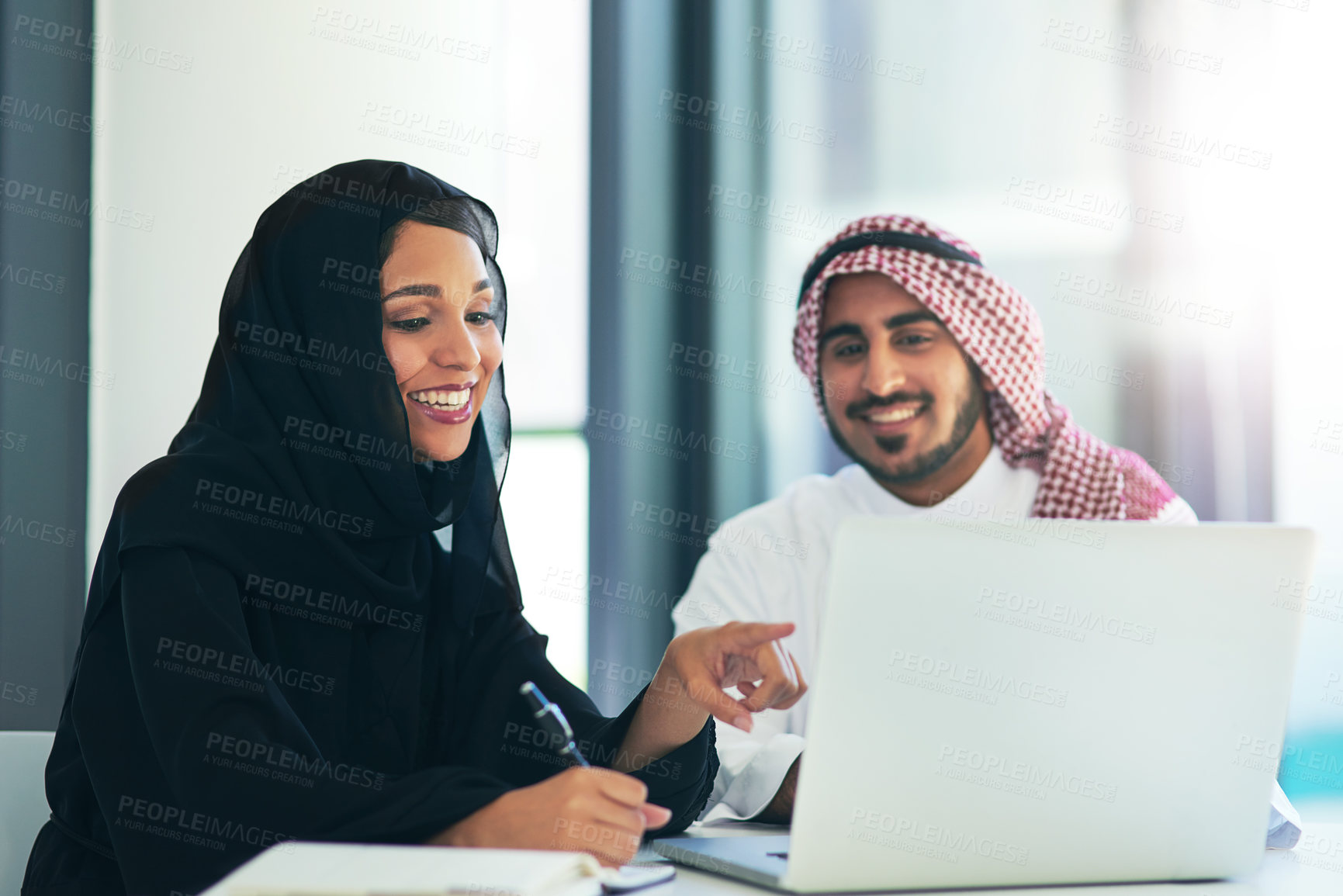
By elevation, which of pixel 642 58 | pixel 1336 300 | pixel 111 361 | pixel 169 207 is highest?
pixel 642 58

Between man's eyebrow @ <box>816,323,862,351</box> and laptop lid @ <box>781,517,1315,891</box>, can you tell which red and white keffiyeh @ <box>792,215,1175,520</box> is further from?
laptop lid @ <box>781,517,1315,891</box>

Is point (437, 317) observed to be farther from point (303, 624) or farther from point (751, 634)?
point (751, 634)

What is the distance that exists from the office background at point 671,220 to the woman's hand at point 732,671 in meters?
1.36

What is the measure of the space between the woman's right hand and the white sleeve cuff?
0.41m

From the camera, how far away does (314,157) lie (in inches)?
87.6

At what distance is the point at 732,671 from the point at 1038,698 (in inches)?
15.6

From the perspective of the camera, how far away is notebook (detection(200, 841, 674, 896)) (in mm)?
626

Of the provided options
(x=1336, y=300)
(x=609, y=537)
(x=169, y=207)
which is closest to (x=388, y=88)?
(x=169, y=207)

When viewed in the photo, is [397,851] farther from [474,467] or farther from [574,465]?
[574,465]

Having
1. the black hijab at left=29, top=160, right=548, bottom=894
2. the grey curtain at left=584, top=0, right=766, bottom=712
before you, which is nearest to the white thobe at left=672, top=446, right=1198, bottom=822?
the grey curtain at left=584, top=0, right=766, bottom=712

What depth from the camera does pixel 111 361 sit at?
6.65 ft

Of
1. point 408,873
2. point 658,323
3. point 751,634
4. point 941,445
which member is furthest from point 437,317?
point 658,323

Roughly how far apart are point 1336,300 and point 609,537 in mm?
1541

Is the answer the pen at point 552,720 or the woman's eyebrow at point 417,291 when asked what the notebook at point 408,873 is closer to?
the pen at point 552,720
